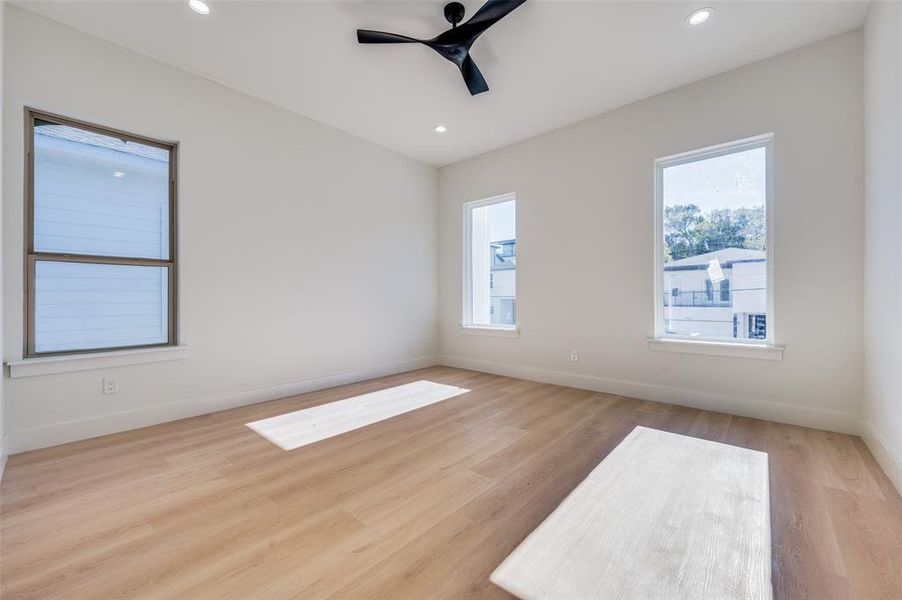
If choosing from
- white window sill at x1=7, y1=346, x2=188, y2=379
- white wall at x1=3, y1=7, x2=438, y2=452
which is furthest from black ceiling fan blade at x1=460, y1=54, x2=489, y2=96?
white window sill at x1=7, y1=346, x2=188, y2=379

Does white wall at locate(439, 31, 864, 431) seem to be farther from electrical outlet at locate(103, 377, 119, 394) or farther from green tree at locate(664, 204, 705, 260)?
electrical outlet at locate(103, 377, 119, 394)

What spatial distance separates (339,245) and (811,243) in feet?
14.1

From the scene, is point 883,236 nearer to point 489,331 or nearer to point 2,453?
point 489,331

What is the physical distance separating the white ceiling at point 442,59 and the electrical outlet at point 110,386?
2.55 m

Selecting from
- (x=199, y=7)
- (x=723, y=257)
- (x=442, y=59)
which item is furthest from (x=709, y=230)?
(x=199, y=7)

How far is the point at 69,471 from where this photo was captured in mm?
2229

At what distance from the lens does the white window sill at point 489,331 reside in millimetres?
4672

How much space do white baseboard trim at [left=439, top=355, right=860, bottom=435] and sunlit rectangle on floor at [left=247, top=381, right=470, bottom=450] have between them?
1.03m

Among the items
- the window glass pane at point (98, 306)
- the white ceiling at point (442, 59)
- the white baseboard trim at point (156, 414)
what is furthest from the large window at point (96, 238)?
the white ceiling at point (442, 59)

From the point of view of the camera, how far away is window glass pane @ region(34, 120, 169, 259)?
2.65 metres

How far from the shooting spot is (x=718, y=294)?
10.7 ft

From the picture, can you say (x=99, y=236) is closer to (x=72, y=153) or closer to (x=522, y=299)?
(x=72, y=153)

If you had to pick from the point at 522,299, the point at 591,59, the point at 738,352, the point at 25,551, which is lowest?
the point at 25,551

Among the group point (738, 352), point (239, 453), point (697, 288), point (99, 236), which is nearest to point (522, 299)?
point (697, 288)
